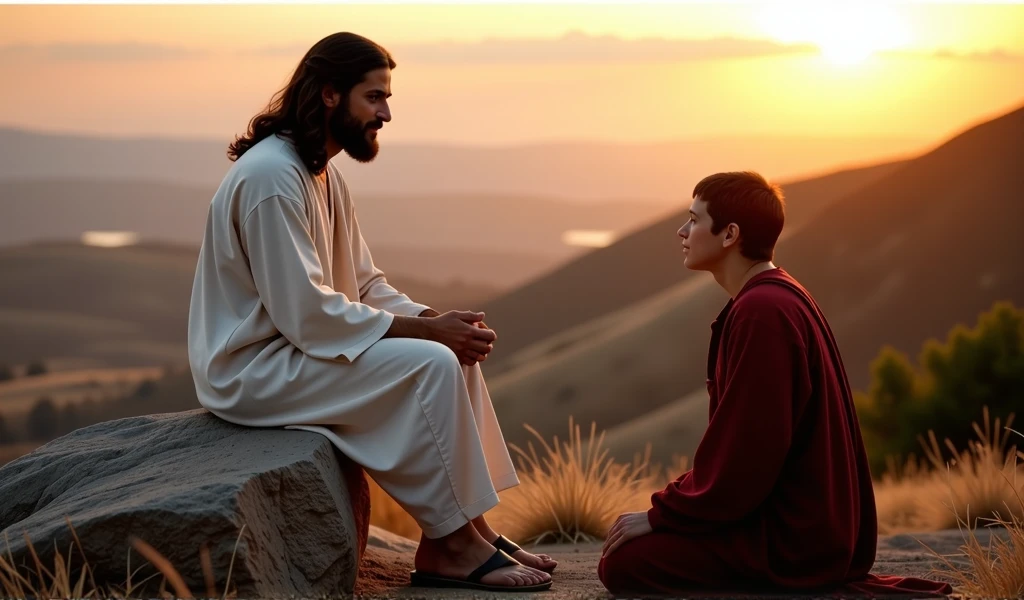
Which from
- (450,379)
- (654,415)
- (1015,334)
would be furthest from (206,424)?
(654,415)

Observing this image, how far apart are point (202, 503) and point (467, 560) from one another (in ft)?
3.56

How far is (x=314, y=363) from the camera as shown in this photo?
4.23 meters

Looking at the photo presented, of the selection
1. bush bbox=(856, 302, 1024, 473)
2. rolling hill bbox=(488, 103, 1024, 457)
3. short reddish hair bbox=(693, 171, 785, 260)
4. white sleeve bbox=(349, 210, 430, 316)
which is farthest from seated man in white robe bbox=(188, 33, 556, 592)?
rolling hill bbox=(488, 103, 1024, 457)

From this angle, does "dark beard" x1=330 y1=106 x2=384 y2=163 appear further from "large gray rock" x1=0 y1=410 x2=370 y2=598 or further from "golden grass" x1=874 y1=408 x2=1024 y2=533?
"golden grass" x1=874 y1=408 x2=1024 y2=533

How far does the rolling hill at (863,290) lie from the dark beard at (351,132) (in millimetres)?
19965

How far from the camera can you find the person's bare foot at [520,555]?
14.5 feet

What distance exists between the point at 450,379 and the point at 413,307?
81 centimetres

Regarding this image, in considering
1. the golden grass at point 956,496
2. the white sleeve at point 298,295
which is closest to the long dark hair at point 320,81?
the white sleeve at point 298,295

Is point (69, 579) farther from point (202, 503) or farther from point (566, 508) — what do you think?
point (566, 508)

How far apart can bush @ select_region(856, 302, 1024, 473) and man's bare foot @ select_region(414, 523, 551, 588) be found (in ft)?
35.1

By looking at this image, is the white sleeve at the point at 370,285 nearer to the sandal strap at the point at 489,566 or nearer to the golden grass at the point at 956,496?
the sandal strap at the point at 489,566

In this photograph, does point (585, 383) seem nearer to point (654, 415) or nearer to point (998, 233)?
point (654, 415)

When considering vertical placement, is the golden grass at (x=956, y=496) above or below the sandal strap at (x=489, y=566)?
below

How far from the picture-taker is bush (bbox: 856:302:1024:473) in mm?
13688
